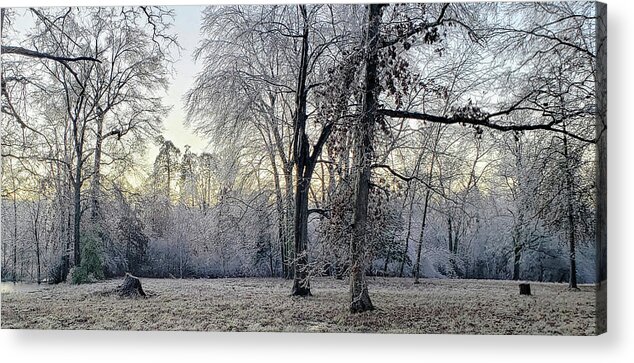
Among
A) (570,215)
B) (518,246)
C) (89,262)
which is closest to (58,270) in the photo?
(89,262)

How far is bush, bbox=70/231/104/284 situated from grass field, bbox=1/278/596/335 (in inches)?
3.3

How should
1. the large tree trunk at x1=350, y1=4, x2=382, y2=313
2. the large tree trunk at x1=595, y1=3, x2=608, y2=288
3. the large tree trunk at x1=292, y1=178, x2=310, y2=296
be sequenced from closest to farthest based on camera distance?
the large tree trunk at x1=595, y1=3, x2=608, y2=288
the large tree trunk at x1=350, y1=4, x2=382, y2=313
the large tree trunk at x1=292, y1=178, x2=310, y2=296

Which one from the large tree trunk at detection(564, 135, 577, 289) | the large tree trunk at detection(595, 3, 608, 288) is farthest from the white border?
the large tree trunk at detection(564, 135, 577, 289)

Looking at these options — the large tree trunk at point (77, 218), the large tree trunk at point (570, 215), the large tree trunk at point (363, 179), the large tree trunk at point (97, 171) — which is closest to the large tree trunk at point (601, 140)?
the large tree trunk at point (570, 215)

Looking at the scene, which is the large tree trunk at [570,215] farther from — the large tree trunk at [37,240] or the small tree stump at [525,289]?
the large tree trunk at [37,240]

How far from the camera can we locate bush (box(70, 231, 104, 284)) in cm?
830

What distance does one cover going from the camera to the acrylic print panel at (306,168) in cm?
775

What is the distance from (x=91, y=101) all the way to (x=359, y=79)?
249 centimetres

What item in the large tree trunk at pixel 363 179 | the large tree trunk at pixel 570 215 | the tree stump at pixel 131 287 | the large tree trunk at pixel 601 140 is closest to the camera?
the large tree trunk at pixel 601 140

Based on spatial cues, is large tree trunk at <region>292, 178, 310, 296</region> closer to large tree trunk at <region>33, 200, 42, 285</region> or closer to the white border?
the white border

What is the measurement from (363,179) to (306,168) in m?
0.53

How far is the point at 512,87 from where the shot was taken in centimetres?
778

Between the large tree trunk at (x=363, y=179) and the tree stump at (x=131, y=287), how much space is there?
1964 mm

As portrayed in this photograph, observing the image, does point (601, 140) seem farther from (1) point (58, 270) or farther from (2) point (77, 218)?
(1) point (58, 270)
